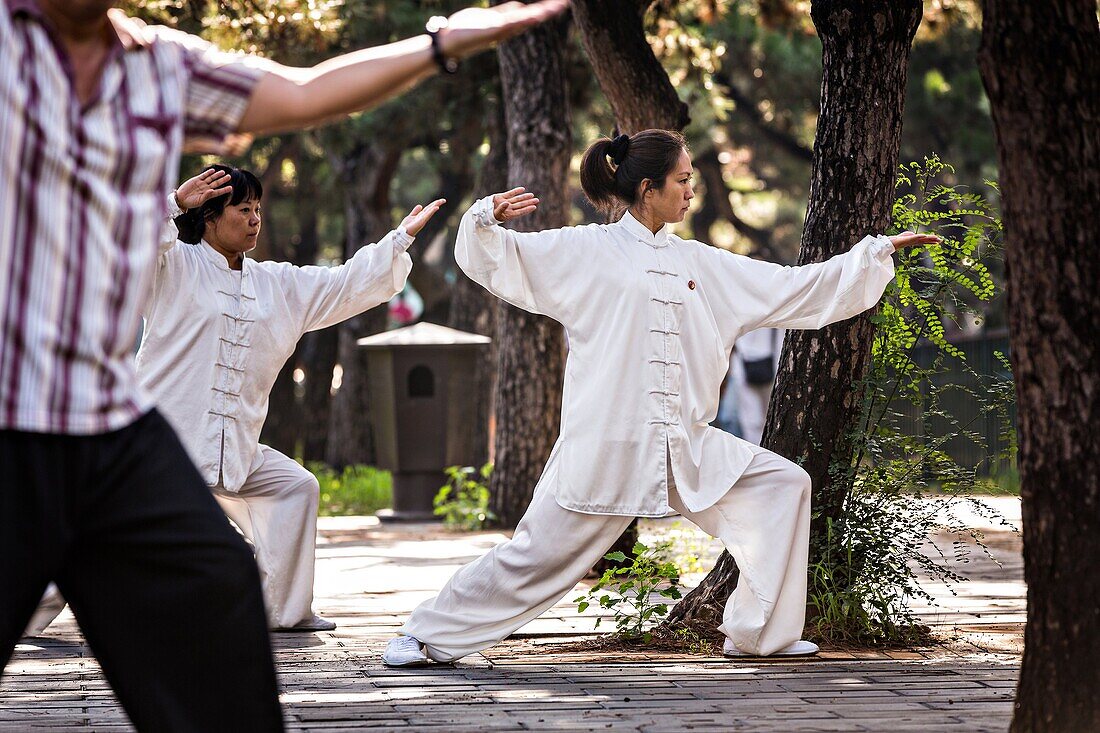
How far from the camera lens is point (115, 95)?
2463mm

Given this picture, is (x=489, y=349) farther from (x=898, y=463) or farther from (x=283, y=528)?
(x=898, y=463)

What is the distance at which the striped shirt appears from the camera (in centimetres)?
232

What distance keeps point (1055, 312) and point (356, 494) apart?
40.8ft

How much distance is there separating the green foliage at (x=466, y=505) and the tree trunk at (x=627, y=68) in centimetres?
434

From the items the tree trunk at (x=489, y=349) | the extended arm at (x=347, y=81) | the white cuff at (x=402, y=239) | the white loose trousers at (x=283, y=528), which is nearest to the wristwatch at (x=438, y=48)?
the extended arm at (x=347, y=81)

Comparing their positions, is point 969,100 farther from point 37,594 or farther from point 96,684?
point 37,594

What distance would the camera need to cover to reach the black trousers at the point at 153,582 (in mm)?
2389

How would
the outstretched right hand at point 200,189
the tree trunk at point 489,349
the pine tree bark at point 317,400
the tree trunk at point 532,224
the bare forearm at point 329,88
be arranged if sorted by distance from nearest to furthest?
the bare forearm at point 329,88 → the outstretched right hand at point 200,189 → the tree trunk at point 532,224 → the tree trunk at point 489,349 → the pine tree bark at point 317,400

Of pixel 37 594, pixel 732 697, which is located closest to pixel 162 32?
pixel 37 594

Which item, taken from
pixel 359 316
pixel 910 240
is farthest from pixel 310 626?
pixel 359 316

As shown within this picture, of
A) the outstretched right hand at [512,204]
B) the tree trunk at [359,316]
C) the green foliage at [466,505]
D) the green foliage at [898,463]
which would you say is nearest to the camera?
the outstretched right hand at [512,204]

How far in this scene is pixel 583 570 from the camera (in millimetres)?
5477

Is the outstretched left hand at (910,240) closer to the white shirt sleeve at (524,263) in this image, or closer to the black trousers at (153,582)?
the white shirt sleeve at (524,263)

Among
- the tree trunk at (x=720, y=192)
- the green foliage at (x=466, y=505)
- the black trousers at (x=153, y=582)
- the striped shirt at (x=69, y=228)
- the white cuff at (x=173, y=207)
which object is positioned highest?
the tree trunk at (x=720, y=192)
